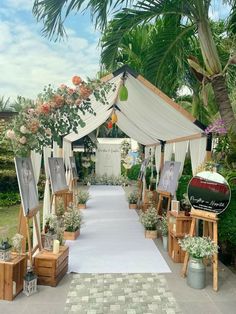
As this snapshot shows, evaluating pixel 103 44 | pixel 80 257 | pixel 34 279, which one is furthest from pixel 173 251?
pixel 103 44

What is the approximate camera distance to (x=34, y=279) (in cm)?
345

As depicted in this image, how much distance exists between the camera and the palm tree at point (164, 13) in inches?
167

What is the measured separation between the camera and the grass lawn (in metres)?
6.39

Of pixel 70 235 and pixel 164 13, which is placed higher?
pixel 164 13

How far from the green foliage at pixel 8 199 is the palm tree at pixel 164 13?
603 centimetres

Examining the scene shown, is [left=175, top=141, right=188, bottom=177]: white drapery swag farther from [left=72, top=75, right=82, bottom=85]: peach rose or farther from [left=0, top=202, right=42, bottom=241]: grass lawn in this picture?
[left=0, top=202, right=42, bottom=241]: grass lawn

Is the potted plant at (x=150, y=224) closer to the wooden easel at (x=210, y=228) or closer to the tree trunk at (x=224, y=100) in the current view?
the wooden easel at (x=210, y=228)

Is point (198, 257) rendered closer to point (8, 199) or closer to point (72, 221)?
point (72, 221)

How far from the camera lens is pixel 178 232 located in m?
4.65

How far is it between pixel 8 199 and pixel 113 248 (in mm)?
5186

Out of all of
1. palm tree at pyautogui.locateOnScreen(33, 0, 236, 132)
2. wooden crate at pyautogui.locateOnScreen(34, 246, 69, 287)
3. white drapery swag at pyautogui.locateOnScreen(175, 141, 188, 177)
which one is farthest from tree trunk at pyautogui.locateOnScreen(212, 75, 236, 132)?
wooden crate at pyautogui.locateOnScreen(34, 246, 69, 287)

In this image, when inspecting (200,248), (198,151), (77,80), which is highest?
(77,80)

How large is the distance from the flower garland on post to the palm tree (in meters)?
0.99

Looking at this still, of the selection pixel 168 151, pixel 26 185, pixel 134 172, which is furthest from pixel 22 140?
pixel 134 172
